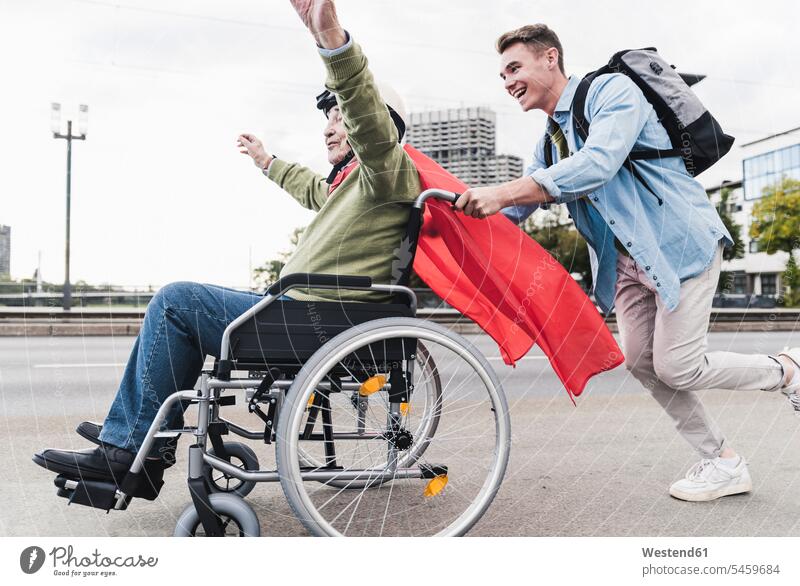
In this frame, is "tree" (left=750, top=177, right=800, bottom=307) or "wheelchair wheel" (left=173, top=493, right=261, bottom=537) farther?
"tree" (left=750, top=177, right=800, bottom=307)

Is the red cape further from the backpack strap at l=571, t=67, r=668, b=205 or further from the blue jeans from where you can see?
the blue jeans

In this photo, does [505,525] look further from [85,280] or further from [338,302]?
[85,280]

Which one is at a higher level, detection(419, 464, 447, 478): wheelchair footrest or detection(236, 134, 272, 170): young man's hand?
detection(236, 134, 272, 170): young man's hand

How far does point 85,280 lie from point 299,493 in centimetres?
67

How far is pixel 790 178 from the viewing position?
204 centimetres

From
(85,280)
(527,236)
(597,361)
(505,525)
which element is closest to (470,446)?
(505,525)

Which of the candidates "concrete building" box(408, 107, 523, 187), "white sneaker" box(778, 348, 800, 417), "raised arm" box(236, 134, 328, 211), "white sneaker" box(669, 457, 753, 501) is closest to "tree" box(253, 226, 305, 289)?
"raised arm" box(236, 134, 328, 211)

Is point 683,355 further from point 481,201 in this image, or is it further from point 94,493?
point 94,493

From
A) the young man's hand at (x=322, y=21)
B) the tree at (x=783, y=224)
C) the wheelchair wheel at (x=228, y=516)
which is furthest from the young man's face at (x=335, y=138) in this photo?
the tree at (x=783, y=224)

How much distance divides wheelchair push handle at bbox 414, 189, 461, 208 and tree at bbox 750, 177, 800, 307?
2.96ft

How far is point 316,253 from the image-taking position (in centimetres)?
186

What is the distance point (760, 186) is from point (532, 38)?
0.83 m
